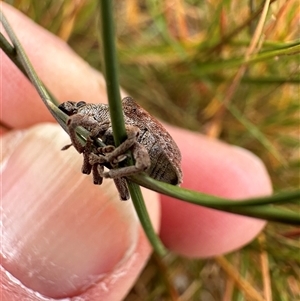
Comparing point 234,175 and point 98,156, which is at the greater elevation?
point 98,156

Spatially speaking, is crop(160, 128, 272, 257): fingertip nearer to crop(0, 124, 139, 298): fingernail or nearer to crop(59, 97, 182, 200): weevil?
crop(0, 124, 139, 298): fingernail

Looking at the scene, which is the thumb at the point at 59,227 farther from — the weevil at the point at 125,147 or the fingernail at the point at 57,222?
the weevil at the point at 125,147

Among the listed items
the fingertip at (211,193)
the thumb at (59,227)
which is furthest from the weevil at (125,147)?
the fingertip at (211,193)

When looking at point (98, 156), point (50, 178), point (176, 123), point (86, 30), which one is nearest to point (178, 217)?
point (176, 123)

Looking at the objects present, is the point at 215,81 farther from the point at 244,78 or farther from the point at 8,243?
the point at 8,243

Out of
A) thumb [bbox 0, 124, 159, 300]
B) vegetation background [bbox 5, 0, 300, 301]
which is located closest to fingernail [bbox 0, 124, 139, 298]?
thumb [bbox 0, 124, 159, 300]

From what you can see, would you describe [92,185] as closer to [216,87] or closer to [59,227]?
[59,227]

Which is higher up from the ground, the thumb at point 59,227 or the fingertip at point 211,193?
the thumb at point 59,227
